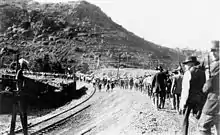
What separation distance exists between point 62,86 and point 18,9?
136074 millimetres

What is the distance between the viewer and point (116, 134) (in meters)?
11.5

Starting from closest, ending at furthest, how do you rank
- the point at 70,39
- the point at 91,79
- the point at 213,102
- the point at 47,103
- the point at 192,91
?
the point at 213,102, the point at 192,91, the point at 47,103, the point at 91,79, the point at 70,39

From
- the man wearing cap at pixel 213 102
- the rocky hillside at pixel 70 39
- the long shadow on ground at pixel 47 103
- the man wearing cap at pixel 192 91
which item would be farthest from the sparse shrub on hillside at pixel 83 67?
the man wearing cap at pixel 213 102

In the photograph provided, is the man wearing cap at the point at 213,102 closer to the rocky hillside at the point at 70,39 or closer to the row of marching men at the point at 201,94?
the row of marching men at the point at 201,94

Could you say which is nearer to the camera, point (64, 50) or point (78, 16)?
point (64, 50)

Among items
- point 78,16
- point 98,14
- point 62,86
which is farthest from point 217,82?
point 98,14

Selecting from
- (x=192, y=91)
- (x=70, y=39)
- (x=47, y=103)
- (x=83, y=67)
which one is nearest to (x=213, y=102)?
(x=192, y=91)

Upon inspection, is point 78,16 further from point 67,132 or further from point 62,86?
point 67,132

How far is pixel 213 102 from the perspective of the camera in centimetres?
579

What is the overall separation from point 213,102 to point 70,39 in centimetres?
12339

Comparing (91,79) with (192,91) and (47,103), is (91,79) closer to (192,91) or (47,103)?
(47,103)

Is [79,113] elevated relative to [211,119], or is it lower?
lower

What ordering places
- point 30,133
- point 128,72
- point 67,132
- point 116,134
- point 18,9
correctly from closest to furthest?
point 116,134, point 30,133, point 67,132, point 128,72, point 18,9

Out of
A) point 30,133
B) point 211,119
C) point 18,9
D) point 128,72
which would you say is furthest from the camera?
point 18,9
